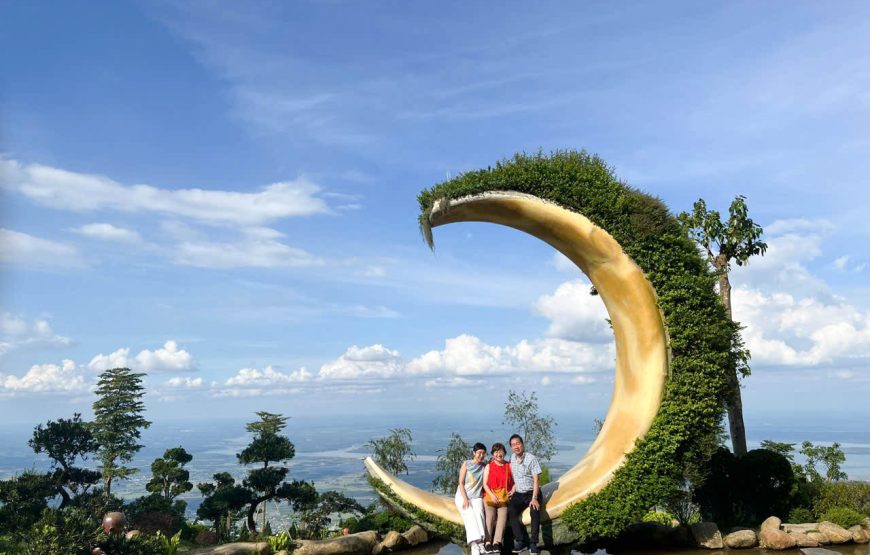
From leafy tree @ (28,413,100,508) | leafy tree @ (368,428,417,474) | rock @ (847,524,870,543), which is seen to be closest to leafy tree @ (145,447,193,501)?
leafy tree @ (28,413,100,508)

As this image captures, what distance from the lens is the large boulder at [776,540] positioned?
987 centimetres

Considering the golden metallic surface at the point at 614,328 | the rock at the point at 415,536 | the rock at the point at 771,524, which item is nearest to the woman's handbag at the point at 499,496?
the golden metallic surface at the point at 614,328

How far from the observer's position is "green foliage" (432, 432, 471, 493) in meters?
18.4

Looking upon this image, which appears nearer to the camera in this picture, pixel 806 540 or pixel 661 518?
pixel 806 540

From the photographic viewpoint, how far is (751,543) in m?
10.0

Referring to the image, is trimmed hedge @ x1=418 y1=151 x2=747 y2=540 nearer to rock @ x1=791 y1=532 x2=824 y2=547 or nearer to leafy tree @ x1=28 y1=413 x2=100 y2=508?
rock @ x1=791 y1=532 x2=824 y2=547

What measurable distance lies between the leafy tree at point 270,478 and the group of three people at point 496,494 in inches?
378

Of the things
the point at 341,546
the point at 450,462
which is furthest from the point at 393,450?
the point at 341,546

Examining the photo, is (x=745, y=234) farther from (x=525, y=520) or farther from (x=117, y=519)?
(x=117, y=519)

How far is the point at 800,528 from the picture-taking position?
10.5 meters

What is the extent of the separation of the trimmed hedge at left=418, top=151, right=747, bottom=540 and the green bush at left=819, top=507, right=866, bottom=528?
3.27m

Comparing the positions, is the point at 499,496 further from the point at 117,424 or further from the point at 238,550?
the point at 117,424

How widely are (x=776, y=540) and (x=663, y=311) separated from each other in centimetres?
414

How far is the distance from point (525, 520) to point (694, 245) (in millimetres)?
4884
